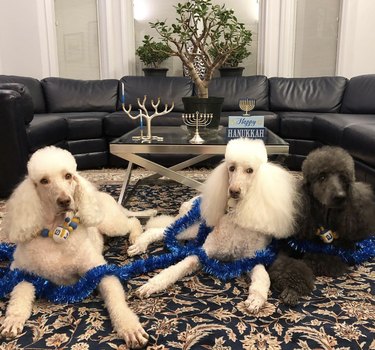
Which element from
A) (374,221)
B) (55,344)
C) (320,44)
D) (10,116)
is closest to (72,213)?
(55,344)

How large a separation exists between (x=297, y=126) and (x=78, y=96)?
2.35 metres

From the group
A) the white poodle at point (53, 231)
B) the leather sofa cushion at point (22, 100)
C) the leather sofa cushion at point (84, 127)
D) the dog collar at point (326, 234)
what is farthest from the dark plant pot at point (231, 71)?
the white poodle at point (53, 231)

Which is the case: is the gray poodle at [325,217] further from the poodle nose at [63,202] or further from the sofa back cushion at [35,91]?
the sofa back cushion at [35,91]

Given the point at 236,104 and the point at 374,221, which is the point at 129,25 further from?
the point at 374,221

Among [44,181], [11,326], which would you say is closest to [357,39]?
[44,181]

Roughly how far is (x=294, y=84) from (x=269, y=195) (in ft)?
10.2

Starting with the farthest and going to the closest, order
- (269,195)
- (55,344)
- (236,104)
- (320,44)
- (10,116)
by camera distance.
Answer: (320,44)
(236,104)
(10,116)
(269,195)
(55,344)

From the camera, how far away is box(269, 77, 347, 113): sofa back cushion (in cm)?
402

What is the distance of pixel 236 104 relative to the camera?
405cm

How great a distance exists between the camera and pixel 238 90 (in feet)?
13.5

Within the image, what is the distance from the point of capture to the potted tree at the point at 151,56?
4266 millimetres

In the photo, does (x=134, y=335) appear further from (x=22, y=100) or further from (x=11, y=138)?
(x=22, y=100)

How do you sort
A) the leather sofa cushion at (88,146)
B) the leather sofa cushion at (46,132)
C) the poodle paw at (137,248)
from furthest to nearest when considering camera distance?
the leather sofa cushion at (88,146), the leather sofa cushion at (46,132), the poodle paw at (137,248)

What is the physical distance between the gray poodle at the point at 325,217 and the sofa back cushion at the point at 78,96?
3050 mm
